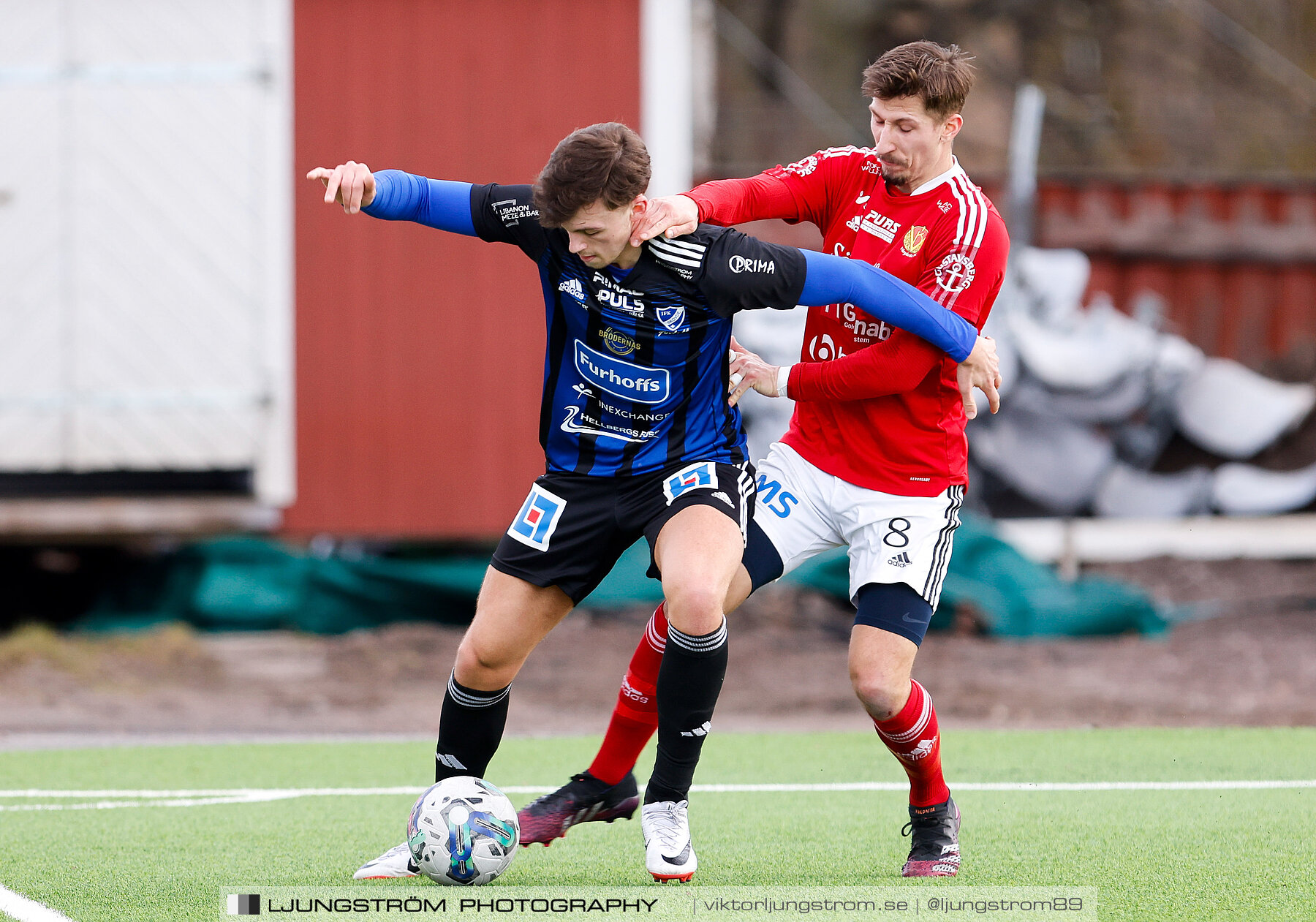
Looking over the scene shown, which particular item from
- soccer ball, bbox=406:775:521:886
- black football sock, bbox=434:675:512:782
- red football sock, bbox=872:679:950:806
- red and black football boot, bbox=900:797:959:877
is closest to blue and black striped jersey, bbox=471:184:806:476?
black football sock, bbox=434:675:512:782

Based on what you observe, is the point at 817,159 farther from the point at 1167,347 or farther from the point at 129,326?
the point at 1167,347

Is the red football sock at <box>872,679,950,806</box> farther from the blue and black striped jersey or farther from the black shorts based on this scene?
the blue and black striped jersey

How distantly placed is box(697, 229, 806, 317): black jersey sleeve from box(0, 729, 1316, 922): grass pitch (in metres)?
1.53

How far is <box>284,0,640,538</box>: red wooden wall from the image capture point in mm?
10312

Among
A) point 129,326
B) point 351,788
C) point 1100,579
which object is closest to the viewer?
point 351,788

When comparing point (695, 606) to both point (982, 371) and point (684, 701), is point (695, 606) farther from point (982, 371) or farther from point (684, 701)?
point (982, 371)

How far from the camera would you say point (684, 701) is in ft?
13.8

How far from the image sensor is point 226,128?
33.0 feet

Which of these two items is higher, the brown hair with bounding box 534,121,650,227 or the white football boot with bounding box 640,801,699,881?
the brown hair with bounding box 534,121,650,227

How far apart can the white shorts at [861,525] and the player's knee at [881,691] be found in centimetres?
28

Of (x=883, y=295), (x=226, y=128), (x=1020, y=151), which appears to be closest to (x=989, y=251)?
(x=883, y=295)

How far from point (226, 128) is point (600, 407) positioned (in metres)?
6.53

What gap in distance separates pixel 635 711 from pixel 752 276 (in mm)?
1365

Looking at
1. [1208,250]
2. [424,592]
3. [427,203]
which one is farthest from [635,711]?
[1208,250]
